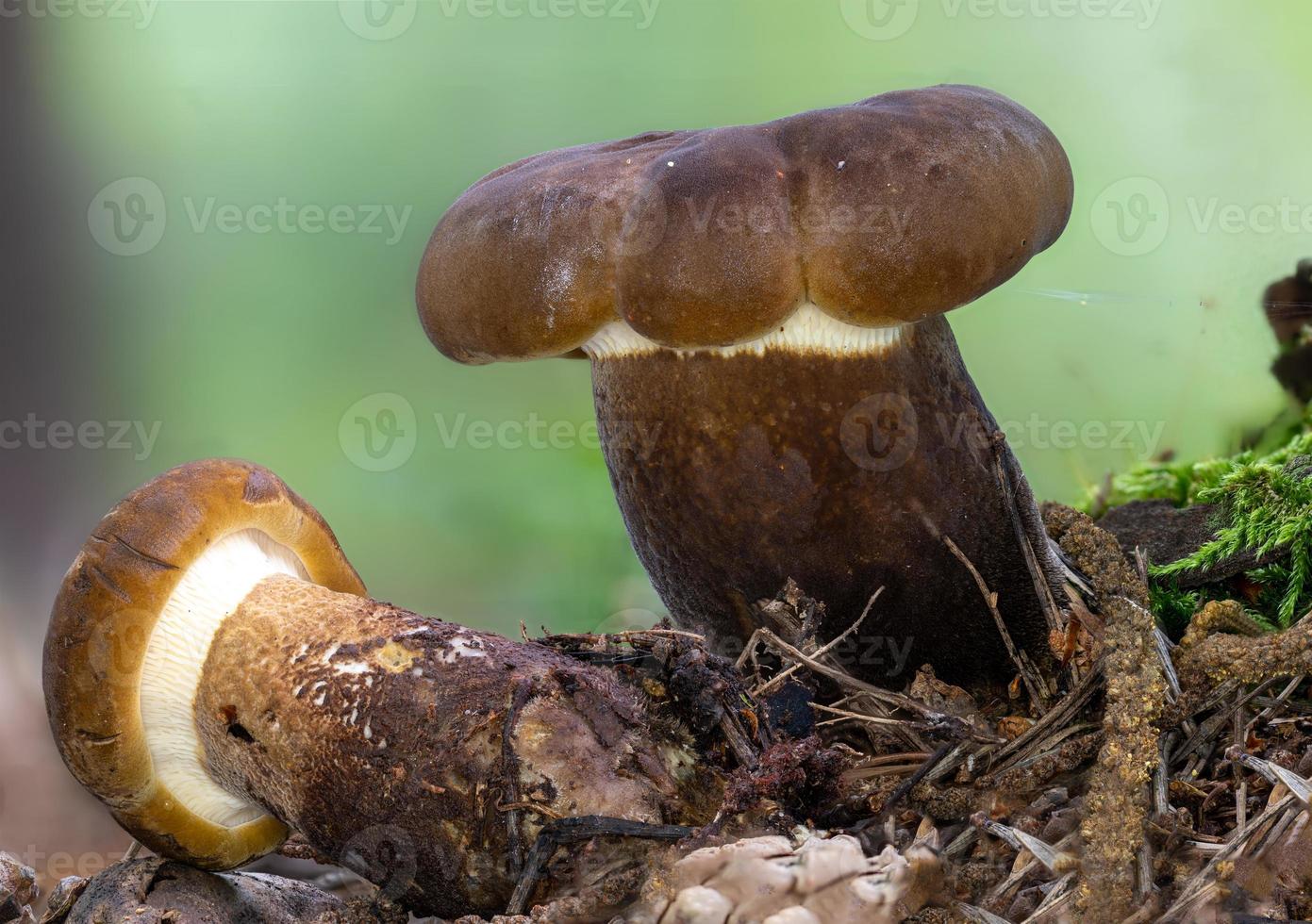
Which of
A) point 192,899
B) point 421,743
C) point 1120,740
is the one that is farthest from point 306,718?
point 1120,740

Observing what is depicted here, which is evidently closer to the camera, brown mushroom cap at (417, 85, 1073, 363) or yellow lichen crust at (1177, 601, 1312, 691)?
yellow lichen crust at (1177, 601, 1312, 691)

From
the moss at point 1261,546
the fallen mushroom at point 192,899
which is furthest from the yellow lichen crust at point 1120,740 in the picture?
the fallen mushroom at point 192,899

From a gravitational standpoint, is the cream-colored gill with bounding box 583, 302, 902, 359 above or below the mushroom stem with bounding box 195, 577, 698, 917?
above

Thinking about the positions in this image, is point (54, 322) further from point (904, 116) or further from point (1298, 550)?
point (1298, 550)

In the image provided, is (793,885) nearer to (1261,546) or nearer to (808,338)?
(808,338)

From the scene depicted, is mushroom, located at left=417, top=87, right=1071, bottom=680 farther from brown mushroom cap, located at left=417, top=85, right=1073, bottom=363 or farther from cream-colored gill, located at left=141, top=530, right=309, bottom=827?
cream-colored gill, located at left=141, top=530, right=309, bottom=827

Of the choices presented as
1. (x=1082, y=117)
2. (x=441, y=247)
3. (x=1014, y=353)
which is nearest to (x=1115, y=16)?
(x=1082, y=117)

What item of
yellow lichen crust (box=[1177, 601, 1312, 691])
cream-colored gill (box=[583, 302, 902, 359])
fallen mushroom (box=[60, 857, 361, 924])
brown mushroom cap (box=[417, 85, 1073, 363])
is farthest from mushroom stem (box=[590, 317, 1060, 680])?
fallen mushroom (box=[60, 857, 361, 924])
